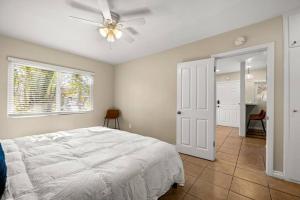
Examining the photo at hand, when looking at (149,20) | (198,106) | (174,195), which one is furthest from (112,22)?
(174,195)

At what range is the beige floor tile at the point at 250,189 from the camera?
1.64m

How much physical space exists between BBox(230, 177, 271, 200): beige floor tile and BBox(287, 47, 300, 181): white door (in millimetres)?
532

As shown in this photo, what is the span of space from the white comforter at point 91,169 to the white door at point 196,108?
121cm

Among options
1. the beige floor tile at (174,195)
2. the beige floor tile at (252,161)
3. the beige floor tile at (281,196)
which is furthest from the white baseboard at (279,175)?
the beige floor tile at (174,195)

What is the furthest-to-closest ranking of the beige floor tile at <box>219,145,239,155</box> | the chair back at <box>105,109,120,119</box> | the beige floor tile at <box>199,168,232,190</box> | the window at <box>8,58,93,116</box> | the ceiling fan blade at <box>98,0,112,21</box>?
the chair back at <box>105,109,120,119</box>, the beige floor tile at <box>219,145,239,155</box>, the window at <box>8,58,93,116</box>, the beige floor tile at <box>199,168,232,190</box>, the ceiling fan blade at <box>98,0,112,21</box>

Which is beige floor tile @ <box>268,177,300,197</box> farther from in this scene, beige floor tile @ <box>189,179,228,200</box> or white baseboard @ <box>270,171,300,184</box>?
beige floor tile @ <box>189,179,228,200</box>

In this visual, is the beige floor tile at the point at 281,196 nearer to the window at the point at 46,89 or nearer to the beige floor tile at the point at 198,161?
the beige floor tile at the point at 198,161

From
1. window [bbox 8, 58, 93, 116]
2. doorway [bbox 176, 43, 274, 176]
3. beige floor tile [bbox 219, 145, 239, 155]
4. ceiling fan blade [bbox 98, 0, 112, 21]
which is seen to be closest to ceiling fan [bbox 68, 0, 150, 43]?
ceiling fan blade [bbox 98, 0, 112, 21]

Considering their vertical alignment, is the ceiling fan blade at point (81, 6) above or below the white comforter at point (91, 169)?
above

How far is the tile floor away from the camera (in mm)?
1654

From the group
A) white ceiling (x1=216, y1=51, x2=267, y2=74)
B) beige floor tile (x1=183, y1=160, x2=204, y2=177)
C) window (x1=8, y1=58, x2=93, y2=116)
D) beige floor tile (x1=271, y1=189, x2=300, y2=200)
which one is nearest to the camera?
beige floor tile (x1=271, y1=189, x2=300, y2=200)

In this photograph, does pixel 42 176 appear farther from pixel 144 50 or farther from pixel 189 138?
pixel 144 50

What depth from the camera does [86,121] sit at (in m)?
3.89

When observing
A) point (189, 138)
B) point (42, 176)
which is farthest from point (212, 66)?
point (42, 176)
